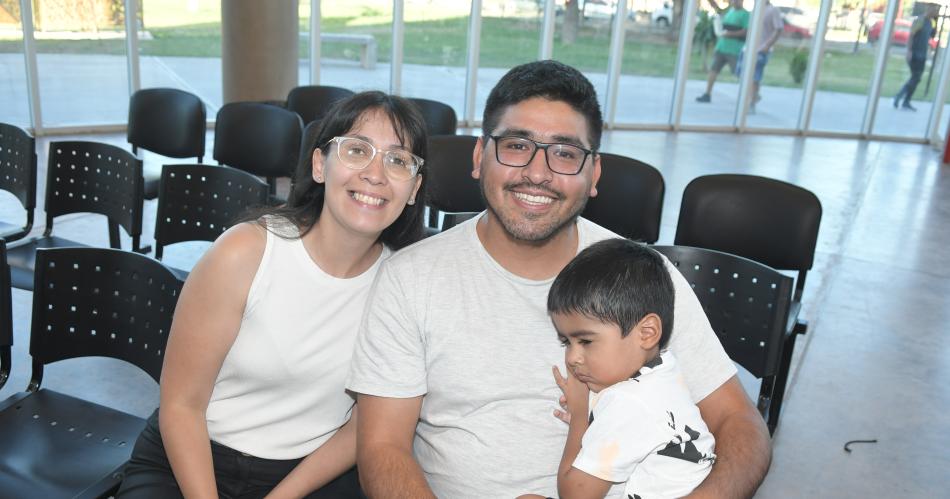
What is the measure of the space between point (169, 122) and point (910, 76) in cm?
1025

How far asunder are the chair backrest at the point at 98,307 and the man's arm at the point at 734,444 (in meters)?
1.44

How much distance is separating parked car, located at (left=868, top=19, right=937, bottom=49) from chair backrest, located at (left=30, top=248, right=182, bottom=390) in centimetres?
1109

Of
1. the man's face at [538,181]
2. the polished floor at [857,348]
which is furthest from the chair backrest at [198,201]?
the man's face at [538,181]

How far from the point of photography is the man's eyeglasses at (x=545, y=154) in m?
1.81

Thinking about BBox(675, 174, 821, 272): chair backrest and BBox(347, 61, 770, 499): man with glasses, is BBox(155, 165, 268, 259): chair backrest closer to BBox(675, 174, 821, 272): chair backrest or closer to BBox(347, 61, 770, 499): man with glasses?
BBox(347, 61, 770, 499): man with glasses

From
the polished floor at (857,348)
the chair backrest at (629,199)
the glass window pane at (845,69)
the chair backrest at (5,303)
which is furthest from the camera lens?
the glass window pane at (845,69)

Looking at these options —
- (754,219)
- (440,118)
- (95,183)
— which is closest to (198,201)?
(95,183)

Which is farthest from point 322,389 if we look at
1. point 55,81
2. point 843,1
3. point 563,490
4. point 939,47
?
point 939,47

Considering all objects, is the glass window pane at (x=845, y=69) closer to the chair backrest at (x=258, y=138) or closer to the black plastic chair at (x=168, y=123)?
the chair backrest at (x=258, y=138)

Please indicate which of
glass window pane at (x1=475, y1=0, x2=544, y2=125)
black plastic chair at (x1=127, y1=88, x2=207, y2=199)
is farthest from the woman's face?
glass window pane at (x1=475, y1=0, x2=544, y2=125)

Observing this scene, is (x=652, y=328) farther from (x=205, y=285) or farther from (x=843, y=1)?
(x=843, y=1)

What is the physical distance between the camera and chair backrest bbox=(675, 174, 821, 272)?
324 centimetres

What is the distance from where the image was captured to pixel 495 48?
9.82m

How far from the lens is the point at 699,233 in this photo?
11.2 ft
